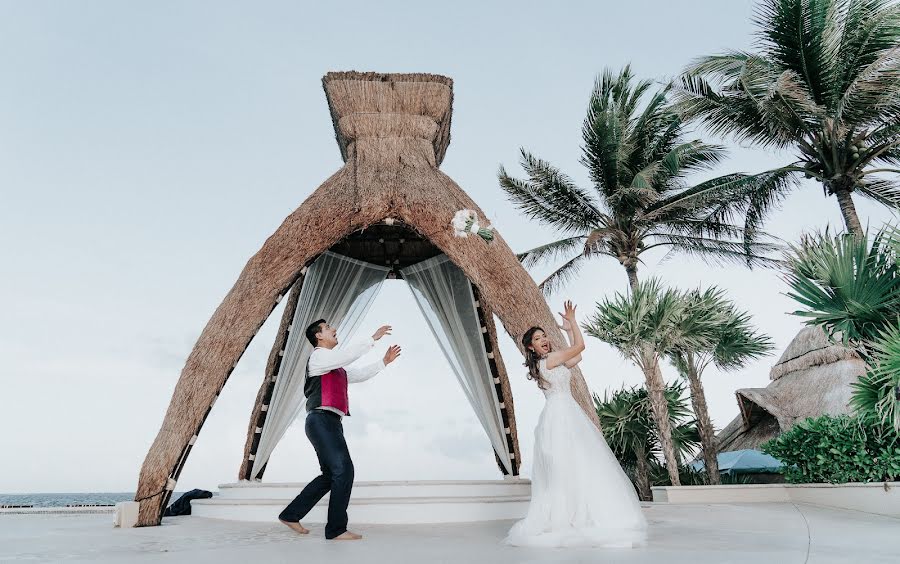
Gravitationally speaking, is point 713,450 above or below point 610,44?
below

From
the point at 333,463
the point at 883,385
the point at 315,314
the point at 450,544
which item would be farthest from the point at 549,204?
the point at 450,544

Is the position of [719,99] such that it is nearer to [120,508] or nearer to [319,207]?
[319,207]

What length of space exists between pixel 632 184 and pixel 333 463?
37.7 feet

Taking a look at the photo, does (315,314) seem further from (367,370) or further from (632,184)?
(632,184)

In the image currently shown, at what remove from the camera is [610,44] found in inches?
400

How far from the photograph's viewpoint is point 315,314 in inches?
304

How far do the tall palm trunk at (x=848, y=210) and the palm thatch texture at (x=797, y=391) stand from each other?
3289 mm

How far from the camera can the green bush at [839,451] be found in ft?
20.7

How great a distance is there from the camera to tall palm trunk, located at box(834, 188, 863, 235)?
34.6ft

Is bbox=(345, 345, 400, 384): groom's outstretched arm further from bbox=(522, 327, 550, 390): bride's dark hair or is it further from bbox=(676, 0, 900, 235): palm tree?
bbox=(676, 0, 900, 235): palm tree

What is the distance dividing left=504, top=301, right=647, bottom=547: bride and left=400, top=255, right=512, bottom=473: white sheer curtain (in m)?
3.39

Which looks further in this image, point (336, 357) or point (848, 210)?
point (848, 210)

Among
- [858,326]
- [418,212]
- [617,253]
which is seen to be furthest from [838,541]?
[617,253]

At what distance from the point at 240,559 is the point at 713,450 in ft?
30.9
